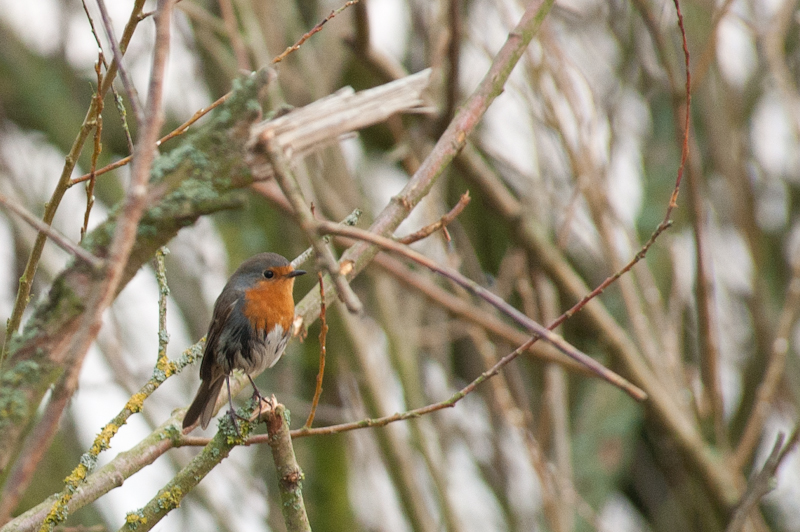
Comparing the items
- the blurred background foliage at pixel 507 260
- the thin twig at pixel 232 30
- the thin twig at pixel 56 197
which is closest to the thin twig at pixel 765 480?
the blurred background foliage at pixel 507 260

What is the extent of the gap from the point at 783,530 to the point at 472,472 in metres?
2.51

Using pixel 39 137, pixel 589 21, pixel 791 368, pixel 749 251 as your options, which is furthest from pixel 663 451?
pixel 39 137

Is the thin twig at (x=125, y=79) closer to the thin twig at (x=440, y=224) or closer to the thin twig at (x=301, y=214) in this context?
the thin twig at (x=301, y=214)

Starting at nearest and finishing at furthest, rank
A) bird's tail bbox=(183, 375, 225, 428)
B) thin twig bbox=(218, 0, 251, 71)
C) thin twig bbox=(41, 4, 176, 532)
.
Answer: thin twig bbox=(41, 4, 176, 532) → bird's tail bbox=(183, 375, 225, 428) → thin twig bbox=(218, 0, 251, 71)

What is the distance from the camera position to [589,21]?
6387mm

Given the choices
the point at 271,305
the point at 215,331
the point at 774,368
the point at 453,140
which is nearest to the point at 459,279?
the point at 453,140

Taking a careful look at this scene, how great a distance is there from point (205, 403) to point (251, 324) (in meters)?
0.37

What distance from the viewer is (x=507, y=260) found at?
5801mm

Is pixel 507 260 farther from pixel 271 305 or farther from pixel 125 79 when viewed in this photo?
pixel 125 79

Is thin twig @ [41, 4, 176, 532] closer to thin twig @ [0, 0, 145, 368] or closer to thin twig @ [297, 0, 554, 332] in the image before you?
thin twig @ [0, 0, 145, 368]

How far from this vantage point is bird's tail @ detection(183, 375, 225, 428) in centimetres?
308

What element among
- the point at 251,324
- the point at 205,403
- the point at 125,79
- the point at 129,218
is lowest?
the point at 129,218

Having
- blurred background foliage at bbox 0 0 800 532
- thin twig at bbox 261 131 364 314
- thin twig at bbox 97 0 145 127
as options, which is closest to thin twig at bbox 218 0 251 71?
blurred background foliage at bbox 0 0 800 532

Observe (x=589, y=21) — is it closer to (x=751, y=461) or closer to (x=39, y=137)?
(x=751, y=461)
